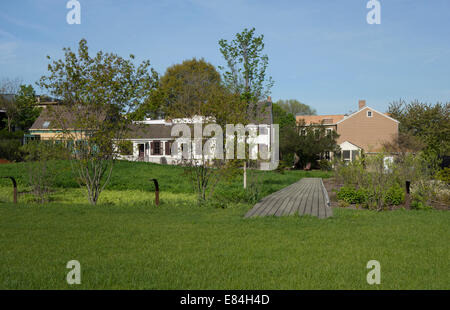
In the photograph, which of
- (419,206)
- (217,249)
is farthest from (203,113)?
(217,249)

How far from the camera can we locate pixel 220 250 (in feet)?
19.4

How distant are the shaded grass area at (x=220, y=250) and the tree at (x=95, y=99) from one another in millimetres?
2658

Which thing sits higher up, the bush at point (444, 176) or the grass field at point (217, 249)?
the bush at point (444, 176)

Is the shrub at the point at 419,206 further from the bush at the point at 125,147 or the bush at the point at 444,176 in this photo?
the bush at the point at 125,147

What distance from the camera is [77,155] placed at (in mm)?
11922

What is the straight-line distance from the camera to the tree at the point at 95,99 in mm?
11297

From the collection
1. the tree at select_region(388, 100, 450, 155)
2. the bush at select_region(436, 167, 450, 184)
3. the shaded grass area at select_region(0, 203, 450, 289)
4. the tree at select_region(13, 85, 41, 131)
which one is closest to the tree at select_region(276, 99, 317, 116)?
the tree at select_region(388, 100, 450, 155)

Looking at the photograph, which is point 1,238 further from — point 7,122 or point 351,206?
point 7,122

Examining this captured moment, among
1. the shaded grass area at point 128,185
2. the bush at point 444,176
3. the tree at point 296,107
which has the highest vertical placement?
the tree at point 296,107

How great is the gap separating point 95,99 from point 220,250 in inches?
274

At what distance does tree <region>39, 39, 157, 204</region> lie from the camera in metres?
11.3

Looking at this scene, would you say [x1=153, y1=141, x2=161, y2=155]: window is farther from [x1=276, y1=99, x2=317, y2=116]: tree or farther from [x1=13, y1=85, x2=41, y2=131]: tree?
[x1=276, y1=99, x2=317, y2=116]: tree

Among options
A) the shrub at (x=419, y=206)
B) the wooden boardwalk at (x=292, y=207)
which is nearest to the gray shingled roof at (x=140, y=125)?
the wooden boardwalk at (x=292, y=207)
